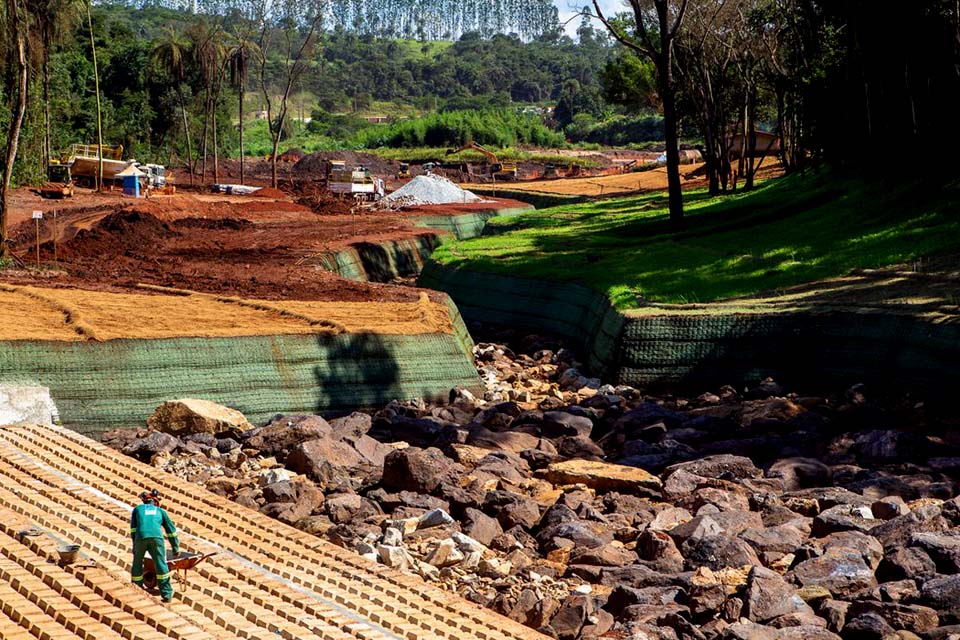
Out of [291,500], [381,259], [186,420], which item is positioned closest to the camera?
[291,500]

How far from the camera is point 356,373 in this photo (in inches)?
803

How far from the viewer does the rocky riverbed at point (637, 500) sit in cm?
1080

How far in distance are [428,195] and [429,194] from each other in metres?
0.12

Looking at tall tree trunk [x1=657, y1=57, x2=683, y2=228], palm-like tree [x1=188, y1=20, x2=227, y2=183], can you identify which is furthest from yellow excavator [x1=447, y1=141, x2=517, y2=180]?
tall tree trunk [x1=657, y1=57, x2=683, y2=228]

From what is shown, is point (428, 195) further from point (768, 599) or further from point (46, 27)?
point (768, 599)

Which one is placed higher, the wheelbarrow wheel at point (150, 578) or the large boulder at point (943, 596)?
the wheelbarrow wheel at point (150, 578)

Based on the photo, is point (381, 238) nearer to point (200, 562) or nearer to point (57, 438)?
point (57, 438)

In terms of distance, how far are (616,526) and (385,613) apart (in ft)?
14.1

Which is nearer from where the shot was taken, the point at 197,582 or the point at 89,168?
the point at 197,582

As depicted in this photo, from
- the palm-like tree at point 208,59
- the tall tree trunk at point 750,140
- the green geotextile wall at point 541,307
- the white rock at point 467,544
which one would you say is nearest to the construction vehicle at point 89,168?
the palm-like tree at point 208,59

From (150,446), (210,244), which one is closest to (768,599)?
(150,446)

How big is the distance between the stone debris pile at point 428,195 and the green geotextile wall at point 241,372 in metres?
33.4

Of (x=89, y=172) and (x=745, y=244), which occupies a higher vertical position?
(x=89, y=172)

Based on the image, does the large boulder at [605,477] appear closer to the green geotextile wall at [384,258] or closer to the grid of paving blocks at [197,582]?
the grid of paving blocks at [197,582]
